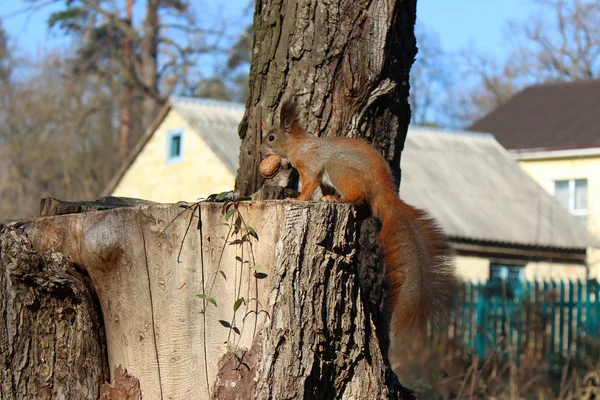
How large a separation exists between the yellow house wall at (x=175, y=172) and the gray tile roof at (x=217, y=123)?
150 mm

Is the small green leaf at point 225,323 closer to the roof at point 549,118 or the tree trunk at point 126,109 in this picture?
the roof at point 549,118

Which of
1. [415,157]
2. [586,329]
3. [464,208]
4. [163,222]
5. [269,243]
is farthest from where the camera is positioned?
[415,157]

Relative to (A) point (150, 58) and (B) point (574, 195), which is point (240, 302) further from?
(A) point (150, 58)

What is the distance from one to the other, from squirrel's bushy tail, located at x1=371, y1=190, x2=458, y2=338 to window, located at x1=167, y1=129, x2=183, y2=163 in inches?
566

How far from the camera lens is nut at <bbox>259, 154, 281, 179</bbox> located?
3809 mm

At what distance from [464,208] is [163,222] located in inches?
569

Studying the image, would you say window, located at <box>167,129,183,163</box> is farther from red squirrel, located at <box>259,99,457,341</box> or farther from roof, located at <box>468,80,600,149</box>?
red squirrel, located at <box>259,99,457,341</box>

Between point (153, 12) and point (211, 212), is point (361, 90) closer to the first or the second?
point (211, 212)

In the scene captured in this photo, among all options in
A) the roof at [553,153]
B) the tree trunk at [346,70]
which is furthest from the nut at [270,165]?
the roof at [553,153]

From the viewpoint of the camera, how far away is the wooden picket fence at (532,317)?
36.3 feet

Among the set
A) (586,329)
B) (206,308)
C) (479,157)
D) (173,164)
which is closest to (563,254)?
(479,157)

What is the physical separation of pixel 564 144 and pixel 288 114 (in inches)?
741

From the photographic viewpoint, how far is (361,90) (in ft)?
13.4

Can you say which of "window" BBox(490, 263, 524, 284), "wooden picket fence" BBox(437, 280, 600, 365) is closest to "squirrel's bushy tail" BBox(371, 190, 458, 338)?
"wooden picket fence" BBox(437, 280, 600, 365)
